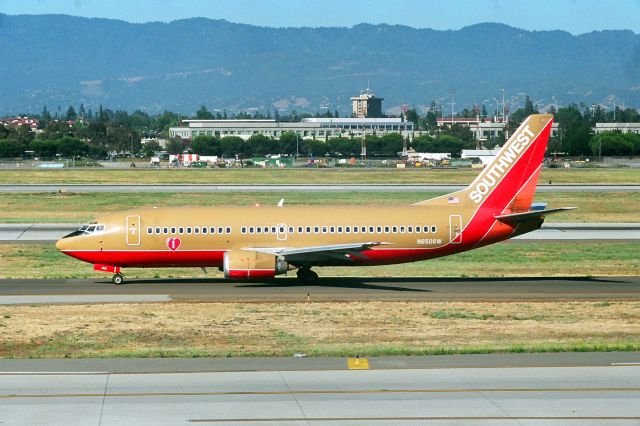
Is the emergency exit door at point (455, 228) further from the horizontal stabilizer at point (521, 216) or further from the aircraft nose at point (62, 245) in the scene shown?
the aircraft nose at point (62, 245)

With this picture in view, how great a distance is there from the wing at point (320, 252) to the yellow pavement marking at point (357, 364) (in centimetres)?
1522

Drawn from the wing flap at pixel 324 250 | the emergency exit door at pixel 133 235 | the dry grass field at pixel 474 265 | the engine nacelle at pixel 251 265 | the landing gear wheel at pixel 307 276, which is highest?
the emergency exit door at pixel 133 235

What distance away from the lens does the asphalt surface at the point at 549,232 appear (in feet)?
210

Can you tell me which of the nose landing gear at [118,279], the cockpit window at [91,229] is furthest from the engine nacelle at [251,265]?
the cockpit window at [91,229]

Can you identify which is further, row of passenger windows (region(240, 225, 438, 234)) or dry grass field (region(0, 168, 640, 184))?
dry grass field (region(0, 168, 640, 184))

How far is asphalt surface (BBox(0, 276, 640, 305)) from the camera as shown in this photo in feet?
135

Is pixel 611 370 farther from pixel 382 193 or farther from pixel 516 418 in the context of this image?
pixel 382 193

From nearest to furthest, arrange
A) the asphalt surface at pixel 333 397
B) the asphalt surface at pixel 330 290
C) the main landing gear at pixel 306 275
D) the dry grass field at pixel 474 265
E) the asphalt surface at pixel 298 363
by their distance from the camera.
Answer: the asphalt surface at pixel 333 397 → the asphalt surface at pixel 298 363 → the asphalt surface at pixel 330 290 → the main landing gear at pixel 306 275 → the dry grass field at pixel 474 265

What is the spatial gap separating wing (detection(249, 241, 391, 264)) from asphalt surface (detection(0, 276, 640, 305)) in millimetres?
1226

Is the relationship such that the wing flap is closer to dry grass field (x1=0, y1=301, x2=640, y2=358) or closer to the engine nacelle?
the engine nacelle

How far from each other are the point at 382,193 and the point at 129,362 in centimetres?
6973

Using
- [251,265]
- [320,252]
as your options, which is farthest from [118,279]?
[320,252]

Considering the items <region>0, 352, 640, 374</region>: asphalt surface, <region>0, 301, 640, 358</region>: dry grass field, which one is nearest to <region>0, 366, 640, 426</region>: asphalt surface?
<region>0, 352, 640, 374</region>: asphalt surface

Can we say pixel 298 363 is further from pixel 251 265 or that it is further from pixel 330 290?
pixel 251 265
